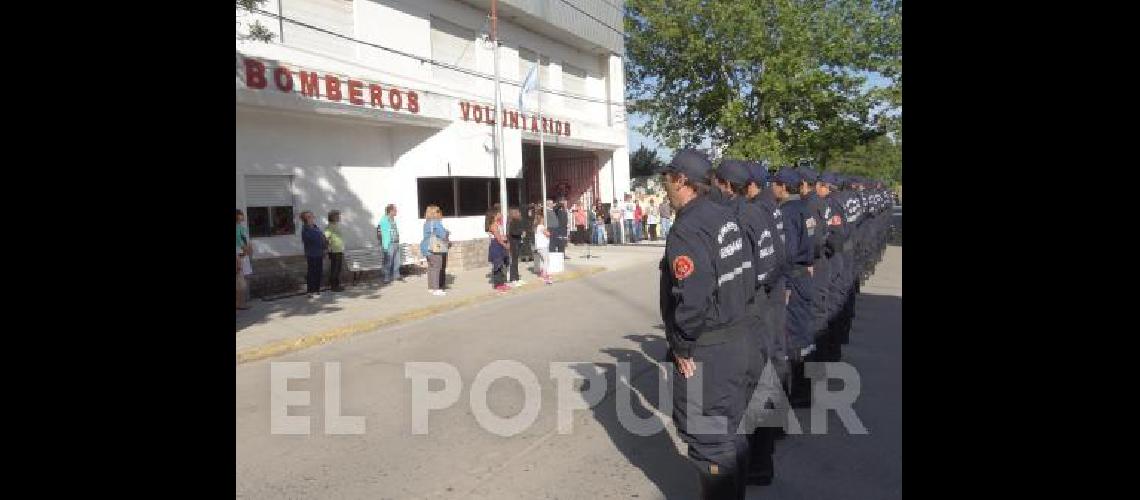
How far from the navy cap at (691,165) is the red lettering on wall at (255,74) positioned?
1031 centimetres

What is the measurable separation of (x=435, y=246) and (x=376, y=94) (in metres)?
4.11

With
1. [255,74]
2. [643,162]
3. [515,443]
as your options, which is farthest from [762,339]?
[643,162]

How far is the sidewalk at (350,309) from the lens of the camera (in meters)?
8.55

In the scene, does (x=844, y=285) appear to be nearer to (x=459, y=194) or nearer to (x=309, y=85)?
(x=309, y=85)

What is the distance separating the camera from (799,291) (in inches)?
193

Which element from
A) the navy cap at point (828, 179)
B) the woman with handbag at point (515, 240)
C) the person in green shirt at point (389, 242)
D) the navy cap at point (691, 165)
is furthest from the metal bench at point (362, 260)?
the navy cap at point (691, 165)

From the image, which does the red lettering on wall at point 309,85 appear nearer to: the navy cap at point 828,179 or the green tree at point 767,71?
the navy cap at point 828,179

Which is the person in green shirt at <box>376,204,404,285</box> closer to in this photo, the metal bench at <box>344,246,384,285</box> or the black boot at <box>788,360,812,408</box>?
the metal bench at <box>344,246,384,285</box>
